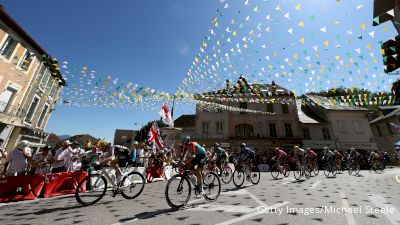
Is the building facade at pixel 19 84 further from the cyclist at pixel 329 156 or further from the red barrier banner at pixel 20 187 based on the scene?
the cyclist at pixel 329 156

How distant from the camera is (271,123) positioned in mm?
30266

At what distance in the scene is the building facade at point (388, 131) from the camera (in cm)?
2805

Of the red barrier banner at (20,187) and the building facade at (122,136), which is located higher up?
the building facade at (122,136)

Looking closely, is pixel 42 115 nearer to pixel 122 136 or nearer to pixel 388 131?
pixel 122 136

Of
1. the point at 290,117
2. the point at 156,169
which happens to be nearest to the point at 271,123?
the point at 290,117

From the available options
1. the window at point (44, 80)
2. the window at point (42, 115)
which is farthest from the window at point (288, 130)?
the window at point (42, 115)

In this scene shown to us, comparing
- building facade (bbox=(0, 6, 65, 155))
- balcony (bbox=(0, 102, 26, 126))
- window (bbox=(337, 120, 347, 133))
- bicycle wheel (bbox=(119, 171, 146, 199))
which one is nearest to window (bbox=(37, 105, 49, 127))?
building facade (bbox=(0, 6, 65, 155))

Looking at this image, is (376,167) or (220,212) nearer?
(220,212)

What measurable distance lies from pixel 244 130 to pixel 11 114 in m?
26.0

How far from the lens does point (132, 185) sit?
6.63m

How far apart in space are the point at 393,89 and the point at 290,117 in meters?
15.2

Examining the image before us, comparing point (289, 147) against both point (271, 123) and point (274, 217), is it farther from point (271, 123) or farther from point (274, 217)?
point (274, 217)

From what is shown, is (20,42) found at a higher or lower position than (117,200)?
higher

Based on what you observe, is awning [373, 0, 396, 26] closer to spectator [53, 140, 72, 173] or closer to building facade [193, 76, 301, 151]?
building facade [193, 76, 301, 151]
